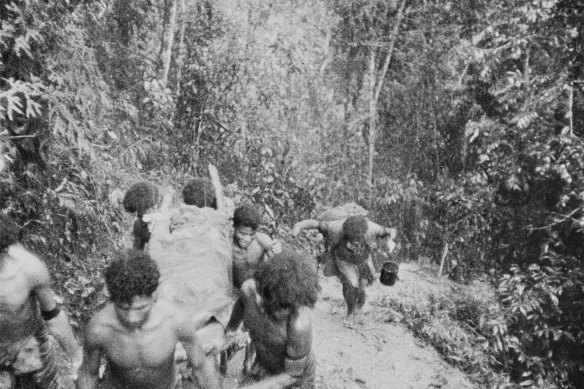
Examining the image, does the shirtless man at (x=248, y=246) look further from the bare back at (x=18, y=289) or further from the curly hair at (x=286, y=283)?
the bare back at (x=18, y=289)

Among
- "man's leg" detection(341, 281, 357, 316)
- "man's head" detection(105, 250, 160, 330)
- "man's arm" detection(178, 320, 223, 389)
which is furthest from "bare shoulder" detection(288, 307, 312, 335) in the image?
"man's leg" detection(341, 281, 357, 316)

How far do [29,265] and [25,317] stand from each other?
29 centimetres

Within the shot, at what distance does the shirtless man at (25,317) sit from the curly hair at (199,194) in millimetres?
1803

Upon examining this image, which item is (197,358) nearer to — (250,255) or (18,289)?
(18,289)

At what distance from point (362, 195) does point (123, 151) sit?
388cm

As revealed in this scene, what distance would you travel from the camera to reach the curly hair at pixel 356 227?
461 cm

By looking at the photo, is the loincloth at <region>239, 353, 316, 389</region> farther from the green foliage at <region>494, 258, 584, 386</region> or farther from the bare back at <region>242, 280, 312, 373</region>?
the green foliage at <region>494, 258, 584, 386</region>

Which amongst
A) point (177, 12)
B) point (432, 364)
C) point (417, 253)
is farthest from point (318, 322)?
point (177, 12)

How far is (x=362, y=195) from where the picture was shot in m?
8.45

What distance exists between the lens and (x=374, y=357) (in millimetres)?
5031

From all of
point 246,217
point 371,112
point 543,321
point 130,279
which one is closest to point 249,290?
point 130,279

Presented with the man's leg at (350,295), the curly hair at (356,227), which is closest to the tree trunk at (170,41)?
the curly hair at (356,227)

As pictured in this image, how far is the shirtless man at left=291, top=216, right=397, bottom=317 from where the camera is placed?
4.65 meters

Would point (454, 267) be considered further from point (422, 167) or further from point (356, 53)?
point (356, 53)
